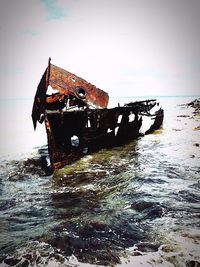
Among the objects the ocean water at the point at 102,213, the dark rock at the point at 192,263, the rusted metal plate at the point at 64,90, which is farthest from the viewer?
the rusted metal plate at the point at 64,90

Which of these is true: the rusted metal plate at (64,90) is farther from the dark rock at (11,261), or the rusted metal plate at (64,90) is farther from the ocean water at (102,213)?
the dark rock at (11,261)

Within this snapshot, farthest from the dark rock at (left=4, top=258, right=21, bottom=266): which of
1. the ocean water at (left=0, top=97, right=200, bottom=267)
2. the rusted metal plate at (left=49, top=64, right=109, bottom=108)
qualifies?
the rusted metal plate at (left=49, top=64, right=109, bottom=108)

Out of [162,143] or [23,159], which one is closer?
[23,159]

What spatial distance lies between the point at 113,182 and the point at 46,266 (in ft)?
13.4

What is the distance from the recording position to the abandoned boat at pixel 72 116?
9.36 metres

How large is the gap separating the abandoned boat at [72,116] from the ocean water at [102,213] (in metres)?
0.84

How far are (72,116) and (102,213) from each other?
501 centimetres

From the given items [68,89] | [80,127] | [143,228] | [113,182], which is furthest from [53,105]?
[143,228]

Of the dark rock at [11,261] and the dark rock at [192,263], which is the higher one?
the dark rock at [11,261]

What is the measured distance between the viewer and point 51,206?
20.5 ft

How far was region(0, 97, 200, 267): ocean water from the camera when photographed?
4.25 metres

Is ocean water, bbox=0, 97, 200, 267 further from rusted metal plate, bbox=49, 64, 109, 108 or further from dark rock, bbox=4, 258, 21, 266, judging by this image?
rusted metal plate, bbox=49, 64, 109, 108

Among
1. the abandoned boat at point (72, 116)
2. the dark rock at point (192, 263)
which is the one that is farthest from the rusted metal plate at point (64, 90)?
the dark rock at point (192, 263)

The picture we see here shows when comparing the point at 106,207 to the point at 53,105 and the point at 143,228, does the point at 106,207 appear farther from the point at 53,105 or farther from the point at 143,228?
the point at 53,105
